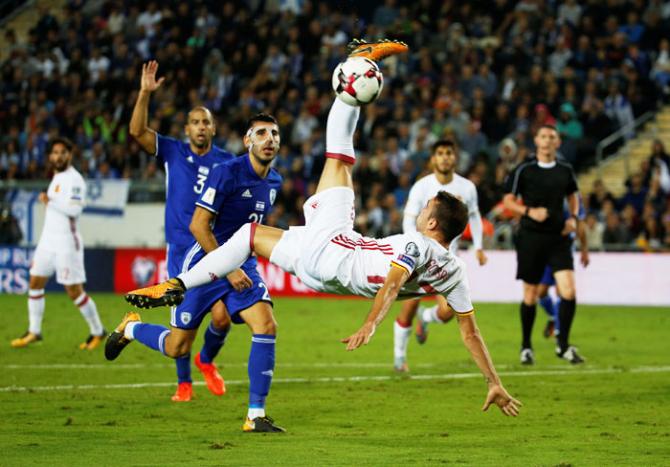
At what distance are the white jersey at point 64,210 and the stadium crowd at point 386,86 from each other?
946 cm

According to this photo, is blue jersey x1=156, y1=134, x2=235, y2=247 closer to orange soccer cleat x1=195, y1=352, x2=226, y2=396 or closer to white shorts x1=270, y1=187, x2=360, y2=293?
orange soccer cleat x1=195, y1=352, x2=226, y2=396

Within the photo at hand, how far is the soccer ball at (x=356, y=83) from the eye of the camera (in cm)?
894

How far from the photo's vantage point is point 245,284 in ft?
31.4

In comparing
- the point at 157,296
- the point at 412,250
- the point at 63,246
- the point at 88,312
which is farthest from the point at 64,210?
the point at 412,250

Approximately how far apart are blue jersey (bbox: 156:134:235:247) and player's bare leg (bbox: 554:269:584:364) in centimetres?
483

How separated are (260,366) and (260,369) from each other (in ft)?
0.10

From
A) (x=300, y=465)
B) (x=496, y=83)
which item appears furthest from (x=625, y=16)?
(x=300, y=465)

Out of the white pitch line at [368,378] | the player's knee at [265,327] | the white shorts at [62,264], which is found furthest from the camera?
the white shorts at [62,264]

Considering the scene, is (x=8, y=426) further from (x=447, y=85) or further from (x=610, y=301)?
(x=447, y=85)

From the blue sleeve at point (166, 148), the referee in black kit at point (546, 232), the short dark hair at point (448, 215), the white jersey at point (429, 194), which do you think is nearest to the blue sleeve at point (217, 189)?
the blue sleeve at point (166, 148)

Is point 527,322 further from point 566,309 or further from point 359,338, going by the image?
point 359,338

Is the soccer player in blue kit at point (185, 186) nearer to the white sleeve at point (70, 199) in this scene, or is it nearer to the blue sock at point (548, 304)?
the white sleeve at point (70, 199)

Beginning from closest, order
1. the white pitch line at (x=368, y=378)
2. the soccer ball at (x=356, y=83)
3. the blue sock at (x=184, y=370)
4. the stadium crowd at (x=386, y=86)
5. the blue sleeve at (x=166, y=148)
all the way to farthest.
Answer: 1. the soccer ball at (x=356, y=83)
2. the blue sock at (x=184, y=370)
3. the blue sleeve at (x=166, y=148)
4. the white pitch line at (x=368, y=378)
5. the stadium crowd at (x=386, y=86)

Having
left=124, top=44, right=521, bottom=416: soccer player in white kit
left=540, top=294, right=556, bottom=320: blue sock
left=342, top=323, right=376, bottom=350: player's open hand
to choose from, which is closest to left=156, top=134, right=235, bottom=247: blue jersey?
left=124, top=44, right=521, bottom=416: soccer player in white kit
